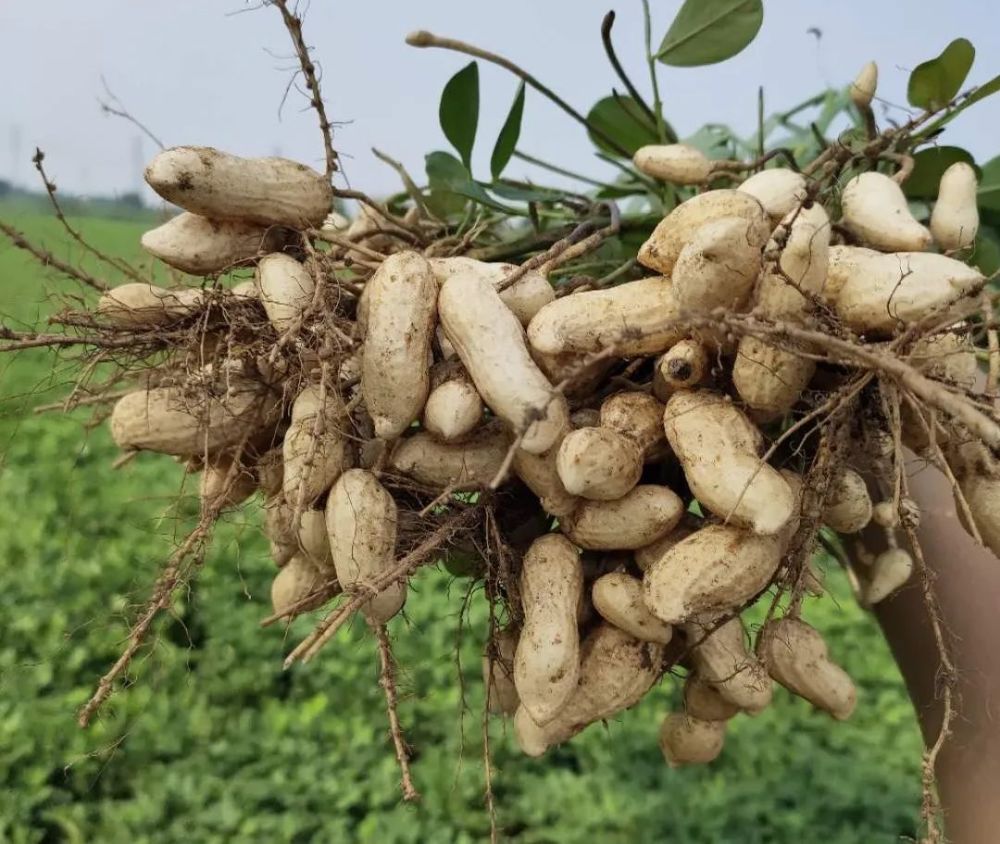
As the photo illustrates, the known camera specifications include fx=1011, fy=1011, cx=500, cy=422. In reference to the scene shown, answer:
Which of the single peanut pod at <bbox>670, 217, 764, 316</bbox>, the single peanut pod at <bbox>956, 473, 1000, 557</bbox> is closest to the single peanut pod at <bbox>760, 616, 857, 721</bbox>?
the single peanut pod at <bbox>956, 473, 1000, 557</bbox>

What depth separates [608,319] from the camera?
0.55m

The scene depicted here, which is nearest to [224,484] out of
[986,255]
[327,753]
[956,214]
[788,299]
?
[788,299]

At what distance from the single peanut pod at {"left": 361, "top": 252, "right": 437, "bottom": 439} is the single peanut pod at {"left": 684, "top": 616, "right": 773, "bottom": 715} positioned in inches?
8.8

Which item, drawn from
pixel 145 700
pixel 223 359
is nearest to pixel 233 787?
pixel 145 700

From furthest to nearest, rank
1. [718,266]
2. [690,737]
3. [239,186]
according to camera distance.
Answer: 1. [690,737]
2. [239,186]
3. [718,266]

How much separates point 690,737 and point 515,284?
0.36m

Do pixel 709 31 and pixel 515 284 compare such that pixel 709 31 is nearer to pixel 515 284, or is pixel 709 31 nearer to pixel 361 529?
pixel 515 284

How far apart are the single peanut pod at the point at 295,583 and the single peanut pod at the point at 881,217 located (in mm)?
410

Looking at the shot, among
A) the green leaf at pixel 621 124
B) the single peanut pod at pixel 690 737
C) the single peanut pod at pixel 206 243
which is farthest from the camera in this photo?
the green leaf at pixel 621 124

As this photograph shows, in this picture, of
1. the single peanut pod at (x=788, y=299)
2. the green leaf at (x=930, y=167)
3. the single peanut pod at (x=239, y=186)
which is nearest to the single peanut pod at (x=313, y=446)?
the single peanut pod at (x=239, y=186)

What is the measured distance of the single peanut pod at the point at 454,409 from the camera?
1.84 ft

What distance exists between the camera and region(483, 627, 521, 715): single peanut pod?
25.9 inches

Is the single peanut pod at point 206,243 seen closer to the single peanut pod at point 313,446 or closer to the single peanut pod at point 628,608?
the single peanut pod at point 313,446

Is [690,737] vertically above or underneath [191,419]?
underneath
